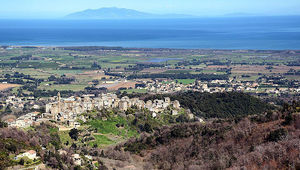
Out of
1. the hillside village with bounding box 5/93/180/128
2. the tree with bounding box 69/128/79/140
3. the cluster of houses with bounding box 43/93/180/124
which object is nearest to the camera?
the tree with bounding box 69/128/79/140

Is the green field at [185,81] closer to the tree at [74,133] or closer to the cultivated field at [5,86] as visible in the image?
the cultivated field at [5,86]

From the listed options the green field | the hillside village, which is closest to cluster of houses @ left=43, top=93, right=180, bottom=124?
the hillside village

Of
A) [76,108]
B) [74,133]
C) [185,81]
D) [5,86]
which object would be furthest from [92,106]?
[185,81]

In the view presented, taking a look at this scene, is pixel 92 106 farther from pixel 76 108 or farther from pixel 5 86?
pixel 5 86

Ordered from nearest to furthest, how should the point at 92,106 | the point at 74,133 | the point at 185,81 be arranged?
the point at 74,133, the point at 92,106, the point at 185,81

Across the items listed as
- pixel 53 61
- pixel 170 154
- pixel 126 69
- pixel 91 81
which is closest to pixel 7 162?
pixel 170 154

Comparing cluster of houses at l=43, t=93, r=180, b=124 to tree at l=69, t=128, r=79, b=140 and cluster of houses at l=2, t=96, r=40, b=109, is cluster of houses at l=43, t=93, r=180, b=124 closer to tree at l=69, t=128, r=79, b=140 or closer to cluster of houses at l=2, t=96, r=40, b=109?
tree at l=69, t=128, r=79, b=140

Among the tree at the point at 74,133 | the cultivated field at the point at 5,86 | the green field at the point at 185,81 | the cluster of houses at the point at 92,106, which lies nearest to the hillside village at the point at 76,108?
the cluster of houses at the point at 92,106

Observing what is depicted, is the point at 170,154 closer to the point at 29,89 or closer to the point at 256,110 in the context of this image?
the point at 256,110
